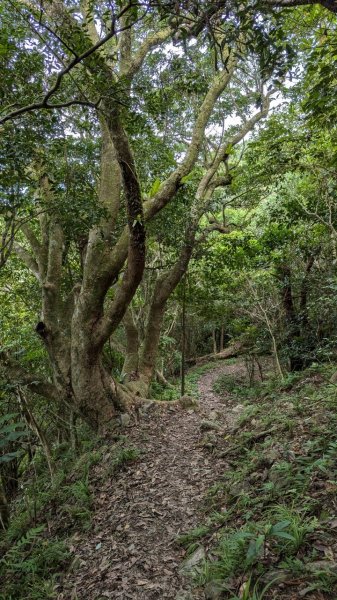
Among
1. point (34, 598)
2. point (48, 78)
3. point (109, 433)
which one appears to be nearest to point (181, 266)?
point (109, 433)

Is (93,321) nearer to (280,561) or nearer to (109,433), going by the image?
(109,433)

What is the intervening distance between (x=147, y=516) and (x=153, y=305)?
14.9ft

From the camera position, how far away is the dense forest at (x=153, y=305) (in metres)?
2.86

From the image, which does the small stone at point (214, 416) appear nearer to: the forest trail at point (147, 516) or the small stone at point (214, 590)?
the forest trail at point (147, 516)

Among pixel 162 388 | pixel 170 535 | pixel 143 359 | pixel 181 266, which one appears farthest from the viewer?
pixel 162 388

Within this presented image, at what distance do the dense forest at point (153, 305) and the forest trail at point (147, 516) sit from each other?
0.03 m

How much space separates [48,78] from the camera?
4934 millimetres

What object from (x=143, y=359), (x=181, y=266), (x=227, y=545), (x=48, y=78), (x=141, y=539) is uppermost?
(x=48, y=78)

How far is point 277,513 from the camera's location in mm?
3023

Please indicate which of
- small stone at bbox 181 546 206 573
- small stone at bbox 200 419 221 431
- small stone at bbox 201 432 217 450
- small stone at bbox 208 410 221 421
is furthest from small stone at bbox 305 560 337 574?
small stone at bbox 208 410 221 421

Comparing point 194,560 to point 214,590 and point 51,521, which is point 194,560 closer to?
point 214,590

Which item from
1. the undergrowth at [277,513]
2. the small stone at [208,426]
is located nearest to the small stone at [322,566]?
the undergrowth at [277,513]

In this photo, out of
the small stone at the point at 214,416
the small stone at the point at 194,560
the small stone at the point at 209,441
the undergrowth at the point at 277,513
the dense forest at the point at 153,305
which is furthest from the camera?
the small stone at the point at 214,416

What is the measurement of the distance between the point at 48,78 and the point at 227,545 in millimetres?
5867
